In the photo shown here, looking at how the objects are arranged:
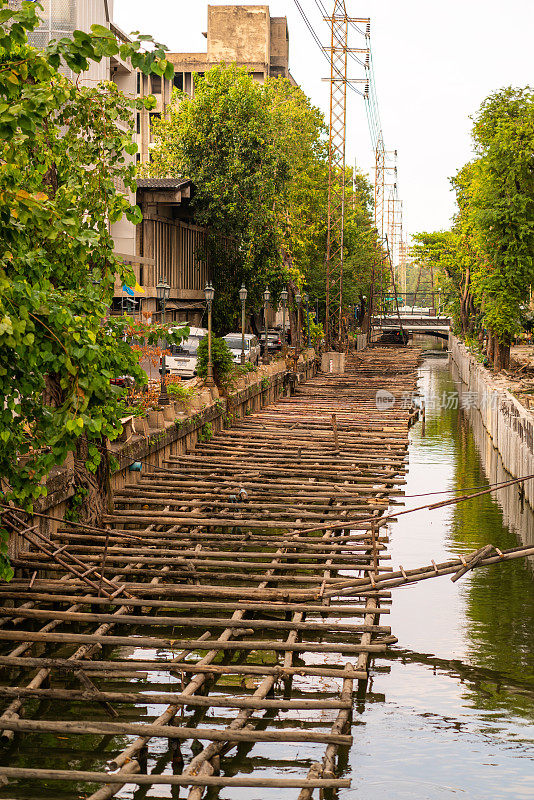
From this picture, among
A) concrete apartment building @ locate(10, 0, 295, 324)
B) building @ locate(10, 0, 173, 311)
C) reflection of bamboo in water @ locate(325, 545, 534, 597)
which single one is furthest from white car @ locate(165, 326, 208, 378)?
reflection of bamboo in water @ locate(325, 545, 534, 597)

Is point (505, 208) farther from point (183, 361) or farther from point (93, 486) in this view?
point (93, 486)

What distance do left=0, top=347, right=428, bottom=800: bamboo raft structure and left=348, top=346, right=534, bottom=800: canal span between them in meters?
0.49

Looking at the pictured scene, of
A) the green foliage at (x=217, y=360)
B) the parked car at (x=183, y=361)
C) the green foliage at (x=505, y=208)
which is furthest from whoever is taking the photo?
the green foliage at (x=505, y=208)

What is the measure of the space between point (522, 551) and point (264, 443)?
1475 centimetres

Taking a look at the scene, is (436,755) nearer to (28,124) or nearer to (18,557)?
(18,557)

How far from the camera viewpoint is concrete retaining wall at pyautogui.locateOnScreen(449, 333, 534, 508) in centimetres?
2583

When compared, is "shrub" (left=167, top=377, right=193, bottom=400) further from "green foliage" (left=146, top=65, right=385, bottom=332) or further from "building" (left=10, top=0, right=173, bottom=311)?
"green foliage" (left=146, top=65, right=385, bottom=332)

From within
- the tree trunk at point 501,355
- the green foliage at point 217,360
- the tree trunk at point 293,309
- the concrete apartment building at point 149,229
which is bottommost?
the tree trunk at point 501,355

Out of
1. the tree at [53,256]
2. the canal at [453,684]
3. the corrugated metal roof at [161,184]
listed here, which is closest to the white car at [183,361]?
the corrugated metal roof at [161,184]

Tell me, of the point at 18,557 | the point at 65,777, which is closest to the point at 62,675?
the point at 18,557

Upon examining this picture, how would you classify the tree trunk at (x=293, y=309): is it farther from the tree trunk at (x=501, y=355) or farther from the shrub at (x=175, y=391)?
the shrub at (x=175, y=391)

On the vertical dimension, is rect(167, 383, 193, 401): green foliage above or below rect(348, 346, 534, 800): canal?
above

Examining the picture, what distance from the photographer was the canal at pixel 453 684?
1138 centimetres

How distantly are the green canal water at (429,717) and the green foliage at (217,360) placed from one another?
1037cm
